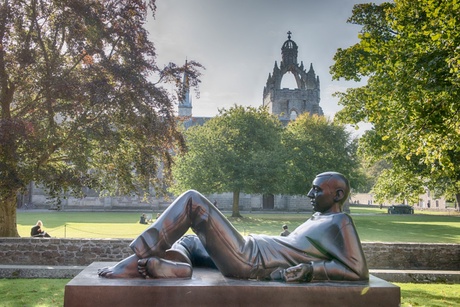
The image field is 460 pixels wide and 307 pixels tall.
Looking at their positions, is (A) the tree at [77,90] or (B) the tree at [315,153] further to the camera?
(B) the tree at [315,153]

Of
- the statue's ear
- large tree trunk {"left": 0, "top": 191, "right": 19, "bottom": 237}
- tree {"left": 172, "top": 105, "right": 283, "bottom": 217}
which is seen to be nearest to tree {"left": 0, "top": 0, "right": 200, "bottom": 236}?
large tree trunk {"left": 0, "top": 191, "right": 19, "bottom": 237}

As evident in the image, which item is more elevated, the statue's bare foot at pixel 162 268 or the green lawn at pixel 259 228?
the statue's bare foot at pixel 162 268

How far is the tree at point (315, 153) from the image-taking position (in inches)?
1390

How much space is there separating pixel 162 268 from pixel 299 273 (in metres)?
1.41

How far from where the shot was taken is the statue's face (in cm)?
451

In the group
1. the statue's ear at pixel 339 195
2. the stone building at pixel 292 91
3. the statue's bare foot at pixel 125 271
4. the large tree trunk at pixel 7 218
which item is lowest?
the large tree trunk at pixel 7 218

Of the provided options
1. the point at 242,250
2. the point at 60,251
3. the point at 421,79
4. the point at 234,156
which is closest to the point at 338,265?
the point at 242,250

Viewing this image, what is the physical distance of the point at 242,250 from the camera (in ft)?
13.7

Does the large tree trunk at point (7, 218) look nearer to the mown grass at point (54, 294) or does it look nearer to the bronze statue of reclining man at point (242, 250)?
the mown grass at point (54, 294)

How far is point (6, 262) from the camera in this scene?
1067 cm

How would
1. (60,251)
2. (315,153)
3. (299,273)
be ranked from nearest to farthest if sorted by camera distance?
(299,273), (60,251), (315,153)

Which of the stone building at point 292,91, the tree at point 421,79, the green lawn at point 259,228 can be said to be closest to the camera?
the tree at point 421,79

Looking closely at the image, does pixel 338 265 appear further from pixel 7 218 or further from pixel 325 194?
pixel 7 218

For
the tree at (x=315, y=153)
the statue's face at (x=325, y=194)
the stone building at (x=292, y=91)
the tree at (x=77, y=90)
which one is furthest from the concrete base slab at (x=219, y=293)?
the stone building at (x=292, y=91)
